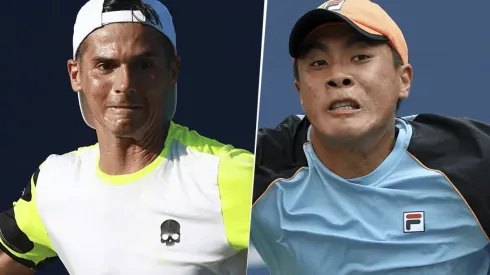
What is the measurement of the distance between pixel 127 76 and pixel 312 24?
16.5 inches

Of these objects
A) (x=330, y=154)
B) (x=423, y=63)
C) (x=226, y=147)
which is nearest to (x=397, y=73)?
(x=423, y=63)

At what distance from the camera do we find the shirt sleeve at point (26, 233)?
1.64m

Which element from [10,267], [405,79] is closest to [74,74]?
[10,267]

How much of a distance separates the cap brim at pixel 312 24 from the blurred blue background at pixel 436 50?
0.06 meters

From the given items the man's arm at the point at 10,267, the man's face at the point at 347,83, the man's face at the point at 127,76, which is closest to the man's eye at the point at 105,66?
the man's face at the point at 127,76

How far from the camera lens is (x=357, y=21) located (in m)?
1.52

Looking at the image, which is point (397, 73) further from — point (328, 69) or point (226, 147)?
point (226, 147)

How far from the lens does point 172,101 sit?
1.56 m

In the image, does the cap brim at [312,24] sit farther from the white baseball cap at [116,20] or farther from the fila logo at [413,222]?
the fila logo at [413,222]

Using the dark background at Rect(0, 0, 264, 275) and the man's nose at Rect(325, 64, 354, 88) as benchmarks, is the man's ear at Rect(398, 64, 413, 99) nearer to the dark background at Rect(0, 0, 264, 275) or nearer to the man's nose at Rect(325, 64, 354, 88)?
the man's nose at Rect(325, 64, 354, 88)

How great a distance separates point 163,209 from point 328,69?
47 cm

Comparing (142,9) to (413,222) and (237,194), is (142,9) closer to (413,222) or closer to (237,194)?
(237,194)

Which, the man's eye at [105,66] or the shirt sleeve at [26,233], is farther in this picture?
the shirt sleeve at [26,233]

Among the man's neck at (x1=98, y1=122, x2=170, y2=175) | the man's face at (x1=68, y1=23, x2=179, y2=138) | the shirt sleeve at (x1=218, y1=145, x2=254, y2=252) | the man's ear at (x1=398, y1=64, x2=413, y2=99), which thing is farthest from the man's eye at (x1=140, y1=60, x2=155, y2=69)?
the man's ear at (x1=398, y1=64, x2=413, y2=99)
